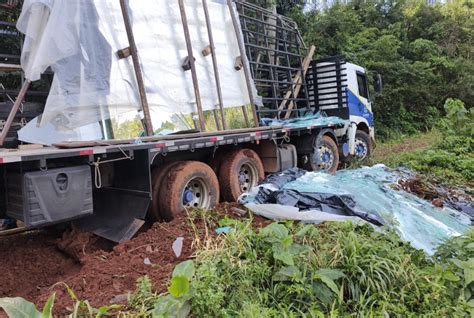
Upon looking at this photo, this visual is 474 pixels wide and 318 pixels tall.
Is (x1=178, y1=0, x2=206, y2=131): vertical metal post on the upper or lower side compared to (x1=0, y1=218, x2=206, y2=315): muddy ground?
upper

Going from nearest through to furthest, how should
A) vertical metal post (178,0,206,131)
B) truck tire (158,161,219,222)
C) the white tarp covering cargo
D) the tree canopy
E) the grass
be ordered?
the white tarp covering cargo, truck tire (158,161,219,222), vertical metal post (178,0,206,131), the grass, the tree canopy

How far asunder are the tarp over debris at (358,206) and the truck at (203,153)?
29.2 inches

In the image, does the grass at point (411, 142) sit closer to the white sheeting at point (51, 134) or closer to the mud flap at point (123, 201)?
the mud flap at point (123, 201)

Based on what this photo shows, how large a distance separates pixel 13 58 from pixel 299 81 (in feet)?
20.2

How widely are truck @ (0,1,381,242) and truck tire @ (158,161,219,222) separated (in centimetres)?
1

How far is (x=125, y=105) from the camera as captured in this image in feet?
15.8

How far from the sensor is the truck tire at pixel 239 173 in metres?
5.64

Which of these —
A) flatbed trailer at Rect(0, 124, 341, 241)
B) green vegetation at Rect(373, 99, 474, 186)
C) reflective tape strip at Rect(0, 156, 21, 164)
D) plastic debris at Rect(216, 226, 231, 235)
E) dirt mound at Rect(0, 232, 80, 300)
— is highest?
reflective tape strip at Rect(0, 156, 21, 164)

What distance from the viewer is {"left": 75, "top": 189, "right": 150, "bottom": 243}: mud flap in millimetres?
4293

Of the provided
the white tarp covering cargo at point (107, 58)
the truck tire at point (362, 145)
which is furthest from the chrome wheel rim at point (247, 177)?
the truck tire at point (362, 145)

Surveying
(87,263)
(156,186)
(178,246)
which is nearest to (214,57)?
(156,186)

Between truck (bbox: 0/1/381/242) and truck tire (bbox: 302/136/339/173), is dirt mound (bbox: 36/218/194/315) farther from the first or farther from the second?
truck tire (bbox: 302/136/339/173)

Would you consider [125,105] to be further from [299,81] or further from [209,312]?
[299,81]

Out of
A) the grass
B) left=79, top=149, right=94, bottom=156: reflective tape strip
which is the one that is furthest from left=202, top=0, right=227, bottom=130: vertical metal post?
the grass
